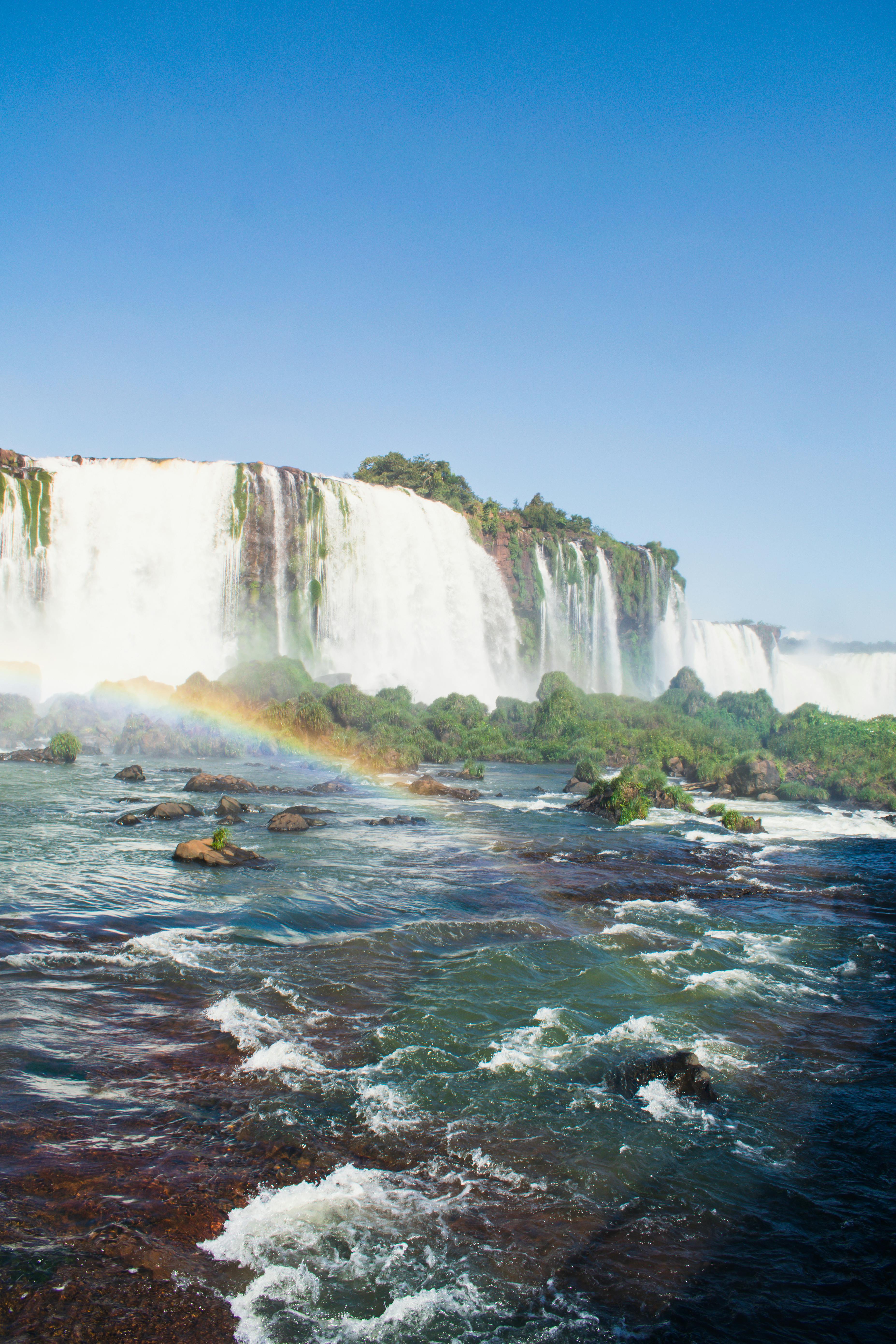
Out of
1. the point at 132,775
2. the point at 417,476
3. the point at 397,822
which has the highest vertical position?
the point at 417,476

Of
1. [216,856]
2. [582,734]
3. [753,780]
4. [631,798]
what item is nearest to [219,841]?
[216,856]

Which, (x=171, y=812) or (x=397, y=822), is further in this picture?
(x=397, y=822)

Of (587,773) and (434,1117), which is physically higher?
(587,773)

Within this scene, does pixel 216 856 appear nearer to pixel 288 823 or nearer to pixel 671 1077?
pixel 288 823

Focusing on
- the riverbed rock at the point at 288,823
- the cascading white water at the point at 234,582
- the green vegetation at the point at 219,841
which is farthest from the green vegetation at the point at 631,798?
the cascading white water at the point at 234,582

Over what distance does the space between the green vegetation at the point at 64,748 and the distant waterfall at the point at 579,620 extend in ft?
107

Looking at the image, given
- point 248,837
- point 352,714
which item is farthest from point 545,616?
point 248,837

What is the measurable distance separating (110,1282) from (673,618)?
205 feet

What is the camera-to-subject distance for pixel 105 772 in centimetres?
2431

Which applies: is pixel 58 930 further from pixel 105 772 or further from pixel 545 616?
pixel 545 616

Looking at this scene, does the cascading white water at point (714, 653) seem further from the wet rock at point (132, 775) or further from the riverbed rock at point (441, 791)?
the wet rock at point (132, 775)

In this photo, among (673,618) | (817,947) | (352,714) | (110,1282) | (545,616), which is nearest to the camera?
(110,1282)

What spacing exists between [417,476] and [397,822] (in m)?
46.0

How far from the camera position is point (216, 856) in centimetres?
1368
